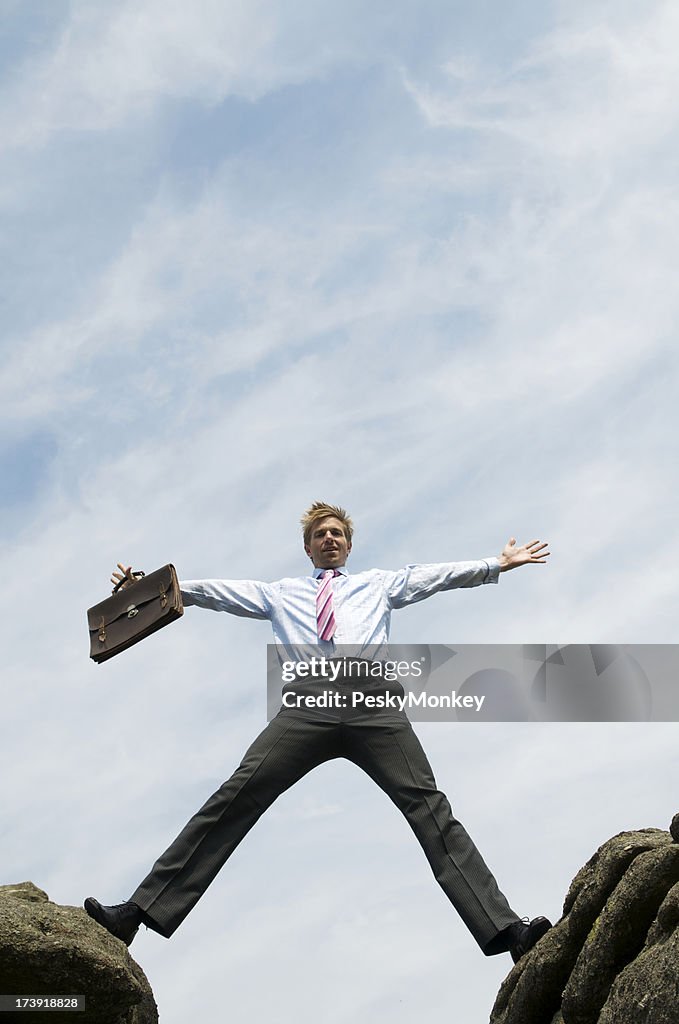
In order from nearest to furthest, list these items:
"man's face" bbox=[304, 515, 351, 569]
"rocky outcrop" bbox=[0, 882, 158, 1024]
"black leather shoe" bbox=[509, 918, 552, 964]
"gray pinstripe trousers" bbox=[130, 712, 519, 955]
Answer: "black leather shoe" bbox=[509, 918, 552, 964] < "gray pinstripe trousers" bbox=[130, 712, 519, 955] < "rocky outcrop" bbox=[0, 882, 158, 1024] < "man's face" bbox=[304, 515, 351, 569]

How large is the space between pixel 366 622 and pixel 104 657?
7.51 feet

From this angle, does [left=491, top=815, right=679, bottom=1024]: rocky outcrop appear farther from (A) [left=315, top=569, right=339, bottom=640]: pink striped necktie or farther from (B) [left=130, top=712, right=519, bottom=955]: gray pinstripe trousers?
(A) [left=315, top=569, right=339, bottom=640]: pink striped necktie

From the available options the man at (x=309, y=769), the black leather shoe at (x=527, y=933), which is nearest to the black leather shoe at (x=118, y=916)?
the man at (x=309, y=769)

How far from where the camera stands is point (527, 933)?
7.73m

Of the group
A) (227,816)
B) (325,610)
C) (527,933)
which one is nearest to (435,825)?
(527,933)

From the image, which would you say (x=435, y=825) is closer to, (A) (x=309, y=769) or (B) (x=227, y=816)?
(A) (x=309, y=769)

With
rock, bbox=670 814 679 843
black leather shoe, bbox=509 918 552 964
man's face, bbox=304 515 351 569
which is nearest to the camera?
rock, bbox=670 814 679 843

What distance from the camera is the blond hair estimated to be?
31.3 feet

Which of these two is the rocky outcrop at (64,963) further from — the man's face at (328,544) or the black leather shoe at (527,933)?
the man's face at (328,544)

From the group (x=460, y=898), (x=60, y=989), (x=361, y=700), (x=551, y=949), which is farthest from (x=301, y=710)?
(x=60, y=989)

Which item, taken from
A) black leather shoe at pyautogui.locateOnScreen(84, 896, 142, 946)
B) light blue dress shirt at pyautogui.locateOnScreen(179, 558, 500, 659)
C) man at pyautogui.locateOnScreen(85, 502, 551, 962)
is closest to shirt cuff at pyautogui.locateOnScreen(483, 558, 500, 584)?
light blue dress shirt at pyautogui.locateOnScreen(179, 558, 500, 659)

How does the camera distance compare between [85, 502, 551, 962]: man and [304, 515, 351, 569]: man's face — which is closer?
[85, 502, 551, 962]: man

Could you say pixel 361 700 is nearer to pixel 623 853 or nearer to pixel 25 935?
pixel 623 853

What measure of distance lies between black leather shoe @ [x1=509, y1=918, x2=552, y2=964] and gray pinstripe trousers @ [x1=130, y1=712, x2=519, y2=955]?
6.7 inches
